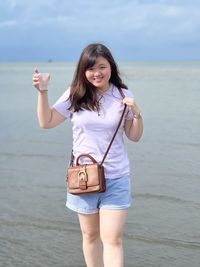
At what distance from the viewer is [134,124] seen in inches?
161

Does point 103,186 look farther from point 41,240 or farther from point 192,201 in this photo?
point 192,201

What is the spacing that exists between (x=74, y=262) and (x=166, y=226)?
1.52m

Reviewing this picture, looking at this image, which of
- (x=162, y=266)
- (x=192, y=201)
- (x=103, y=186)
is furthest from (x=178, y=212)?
(x=103, y=186)

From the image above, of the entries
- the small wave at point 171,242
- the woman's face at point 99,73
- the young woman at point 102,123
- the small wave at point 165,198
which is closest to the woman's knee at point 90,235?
the young woman at point 102,123

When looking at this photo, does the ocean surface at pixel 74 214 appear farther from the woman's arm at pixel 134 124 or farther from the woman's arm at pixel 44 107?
the woman's arm at pixel 44 107

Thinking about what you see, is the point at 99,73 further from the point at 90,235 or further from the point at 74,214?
the point at 74,214

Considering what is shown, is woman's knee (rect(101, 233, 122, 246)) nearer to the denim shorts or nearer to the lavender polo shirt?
the denim shorts

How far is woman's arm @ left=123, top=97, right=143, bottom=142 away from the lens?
3949 millimetres

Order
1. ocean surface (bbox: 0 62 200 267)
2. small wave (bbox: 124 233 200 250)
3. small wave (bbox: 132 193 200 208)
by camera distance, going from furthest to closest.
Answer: small wave (bbox: 132 193 200 208) → small wave (bbox: 124 233 200 250) → ocean surface (bbox: 0 62 200 267)

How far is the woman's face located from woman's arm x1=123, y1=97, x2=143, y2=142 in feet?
0.71

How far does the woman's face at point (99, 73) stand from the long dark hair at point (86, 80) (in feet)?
0.09

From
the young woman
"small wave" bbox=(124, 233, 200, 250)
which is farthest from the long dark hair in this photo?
"small wave" bbox=(124, 233, 200, 250)

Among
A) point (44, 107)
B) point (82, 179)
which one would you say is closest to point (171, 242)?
point (82, 179)

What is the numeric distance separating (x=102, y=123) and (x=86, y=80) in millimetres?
357
